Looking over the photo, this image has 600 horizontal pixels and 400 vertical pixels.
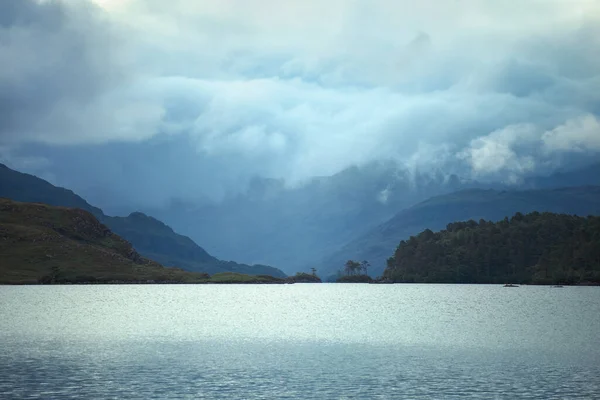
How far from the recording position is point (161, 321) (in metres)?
170

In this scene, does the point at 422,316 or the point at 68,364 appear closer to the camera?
the point at 68,364

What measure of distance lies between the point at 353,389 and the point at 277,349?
37967mm

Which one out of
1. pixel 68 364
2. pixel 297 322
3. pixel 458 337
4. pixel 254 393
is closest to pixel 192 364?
pixel 68 364

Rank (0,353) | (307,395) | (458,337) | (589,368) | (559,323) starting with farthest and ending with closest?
1. (559,323)
2. (458,337)
3. (0,353)
4. (589,368)
5. (307,395)

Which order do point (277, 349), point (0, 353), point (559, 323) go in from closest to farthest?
1. point (0, 353)
2. point (277, 349)
3. point (559, 323)

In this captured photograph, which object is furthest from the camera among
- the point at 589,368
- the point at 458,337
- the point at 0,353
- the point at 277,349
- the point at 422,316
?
the point at 422,316

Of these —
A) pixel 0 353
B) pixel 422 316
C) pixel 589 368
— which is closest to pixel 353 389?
pixel 589 368

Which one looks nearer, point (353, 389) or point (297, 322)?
point (353, 389)

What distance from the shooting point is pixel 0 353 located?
9656 cm

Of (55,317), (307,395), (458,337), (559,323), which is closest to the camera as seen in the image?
(307,395)

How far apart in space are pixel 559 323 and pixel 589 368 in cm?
8004

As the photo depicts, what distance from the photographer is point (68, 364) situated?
87125 mm

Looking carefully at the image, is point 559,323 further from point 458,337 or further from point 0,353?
point 0,353

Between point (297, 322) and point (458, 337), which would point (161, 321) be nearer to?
point (297, 322)
